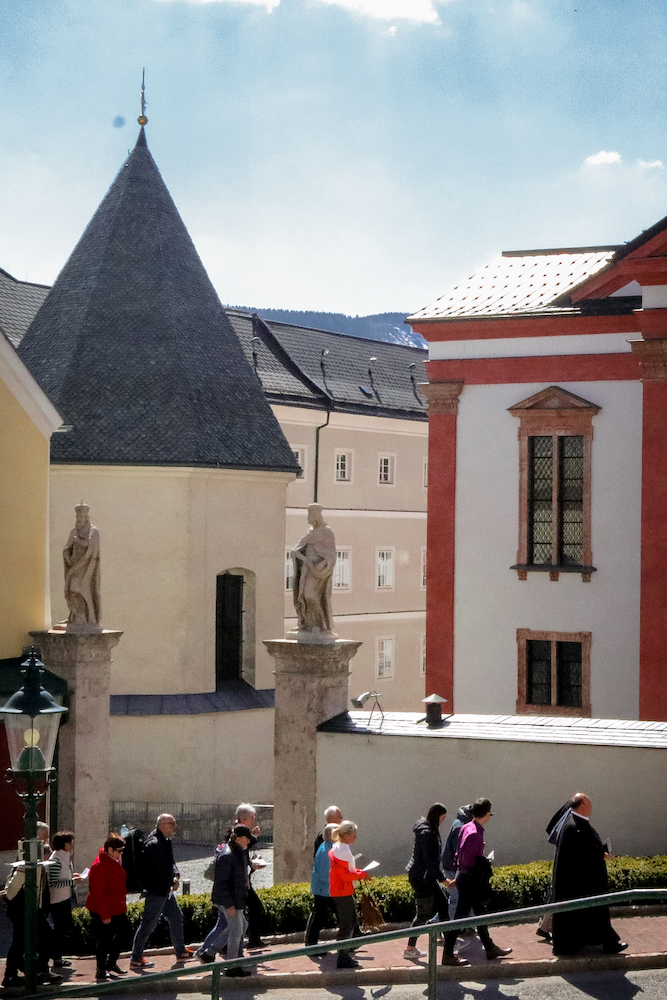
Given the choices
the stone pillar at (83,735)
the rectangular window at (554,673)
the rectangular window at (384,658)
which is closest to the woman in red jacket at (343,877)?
the stone pillar at (83,735)

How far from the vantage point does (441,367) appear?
29.8m

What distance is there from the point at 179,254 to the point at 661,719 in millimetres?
16972

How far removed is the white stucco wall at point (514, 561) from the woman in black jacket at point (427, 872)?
13.3 m

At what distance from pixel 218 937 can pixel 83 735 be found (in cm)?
909

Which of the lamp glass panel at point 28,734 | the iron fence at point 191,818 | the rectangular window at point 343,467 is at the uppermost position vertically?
the rectangular window at point 343,467

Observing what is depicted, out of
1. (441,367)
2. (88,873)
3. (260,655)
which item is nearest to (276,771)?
(88,873)

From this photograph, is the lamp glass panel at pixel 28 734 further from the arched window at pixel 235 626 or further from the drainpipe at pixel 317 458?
the drainpipe at pixel 317 458

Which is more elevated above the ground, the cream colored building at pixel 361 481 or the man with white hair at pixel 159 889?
the cream colored building at pixel 361 481

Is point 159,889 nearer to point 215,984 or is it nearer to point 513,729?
point 215,984

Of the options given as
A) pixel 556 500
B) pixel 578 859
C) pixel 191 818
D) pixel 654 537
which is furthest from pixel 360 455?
pixel 578 859

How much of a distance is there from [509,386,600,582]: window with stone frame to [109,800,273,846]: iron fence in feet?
25.7

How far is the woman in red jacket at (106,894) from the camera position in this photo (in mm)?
14773

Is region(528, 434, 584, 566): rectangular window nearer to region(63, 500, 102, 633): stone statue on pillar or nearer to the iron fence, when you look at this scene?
the iron fence

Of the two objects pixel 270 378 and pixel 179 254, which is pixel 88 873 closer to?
pixel 179 254
